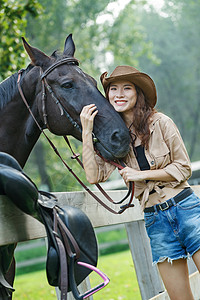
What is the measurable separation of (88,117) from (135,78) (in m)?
0.43

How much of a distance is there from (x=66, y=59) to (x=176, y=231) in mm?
1457

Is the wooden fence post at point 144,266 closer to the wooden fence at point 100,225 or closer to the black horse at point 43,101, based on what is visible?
the wooden fence at point 100,225

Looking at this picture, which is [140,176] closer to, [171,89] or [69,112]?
[69,112]

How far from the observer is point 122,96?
268cm

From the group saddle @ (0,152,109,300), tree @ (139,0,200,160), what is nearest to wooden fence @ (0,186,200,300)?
saddle @ (0,152,109,300)

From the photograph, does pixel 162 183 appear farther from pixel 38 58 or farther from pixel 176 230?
pixel 38 58

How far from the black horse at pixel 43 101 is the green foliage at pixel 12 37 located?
10.5 feet

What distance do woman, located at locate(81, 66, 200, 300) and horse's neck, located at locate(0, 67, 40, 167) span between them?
20.9 inches

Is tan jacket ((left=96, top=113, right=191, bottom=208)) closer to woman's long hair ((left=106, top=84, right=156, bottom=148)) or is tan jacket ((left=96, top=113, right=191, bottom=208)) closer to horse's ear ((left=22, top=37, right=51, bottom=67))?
woman's long hair ((left=106, top=84, right=156, bottom=148))

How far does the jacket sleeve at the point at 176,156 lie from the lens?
2432 millimetres

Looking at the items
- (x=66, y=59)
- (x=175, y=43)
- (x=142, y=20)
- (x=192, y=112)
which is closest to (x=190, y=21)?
(x=175, y=43)

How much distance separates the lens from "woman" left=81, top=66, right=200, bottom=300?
7.93 ft

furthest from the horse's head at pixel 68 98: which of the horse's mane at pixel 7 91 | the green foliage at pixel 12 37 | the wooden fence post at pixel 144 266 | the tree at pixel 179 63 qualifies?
the tree at pixel 179 63

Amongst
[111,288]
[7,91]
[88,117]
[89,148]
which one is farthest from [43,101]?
[111,288]
